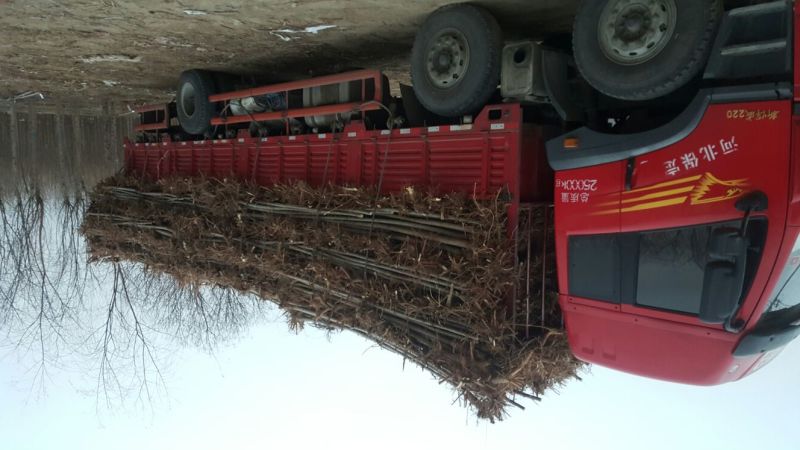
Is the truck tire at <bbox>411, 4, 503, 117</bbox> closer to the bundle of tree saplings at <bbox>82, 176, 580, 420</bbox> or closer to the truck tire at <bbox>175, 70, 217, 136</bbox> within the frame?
the bundle of tree saplings at <bbox>82, 176, 580, 420</bbox>

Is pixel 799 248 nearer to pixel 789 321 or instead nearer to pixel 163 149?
pixel 789 321

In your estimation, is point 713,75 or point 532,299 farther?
point 532,299

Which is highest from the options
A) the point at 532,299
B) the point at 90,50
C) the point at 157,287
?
the point at 90,50

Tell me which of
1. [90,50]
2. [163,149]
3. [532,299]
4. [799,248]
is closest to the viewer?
[799,248]

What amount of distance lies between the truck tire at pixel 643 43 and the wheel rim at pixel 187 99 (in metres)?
5.61

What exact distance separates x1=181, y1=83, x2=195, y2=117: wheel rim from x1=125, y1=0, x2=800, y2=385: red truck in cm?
307

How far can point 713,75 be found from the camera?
324 cm

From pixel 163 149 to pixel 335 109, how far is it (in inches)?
152

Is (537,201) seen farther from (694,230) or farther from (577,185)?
(694,230)

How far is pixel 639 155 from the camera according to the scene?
→ 3389 mm

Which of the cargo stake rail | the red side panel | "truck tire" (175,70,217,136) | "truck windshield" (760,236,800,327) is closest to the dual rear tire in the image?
the red side panel

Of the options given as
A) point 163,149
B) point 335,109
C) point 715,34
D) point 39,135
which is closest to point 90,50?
point 163,149

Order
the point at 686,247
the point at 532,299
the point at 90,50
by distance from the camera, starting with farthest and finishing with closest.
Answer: the point at 90,50 → the point at 532,299 → the point at 686,247

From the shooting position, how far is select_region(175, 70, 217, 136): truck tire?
721 cm
